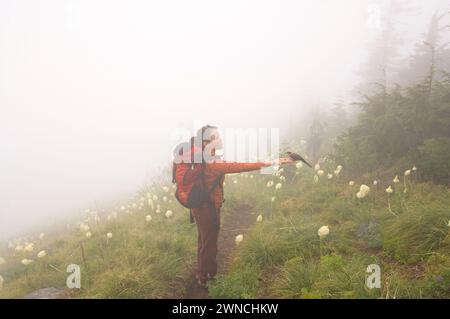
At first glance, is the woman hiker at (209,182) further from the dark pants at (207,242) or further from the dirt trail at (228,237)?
the dirt trail at (228,237)

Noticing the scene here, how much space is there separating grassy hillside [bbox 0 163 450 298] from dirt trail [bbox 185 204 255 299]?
11 centimetres

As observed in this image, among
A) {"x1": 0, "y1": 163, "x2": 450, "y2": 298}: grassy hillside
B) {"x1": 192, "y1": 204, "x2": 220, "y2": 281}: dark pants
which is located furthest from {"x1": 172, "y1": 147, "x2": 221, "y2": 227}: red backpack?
{"x1": 0, "y1": 163, "x2": 450, "y2": 298}: grassy hillside

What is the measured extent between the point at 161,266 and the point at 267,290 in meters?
2.01

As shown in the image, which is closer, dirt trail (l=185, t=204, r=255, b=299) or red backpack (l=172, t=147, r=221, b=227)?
red backpack (l=172, t=147, r=221, b=227)

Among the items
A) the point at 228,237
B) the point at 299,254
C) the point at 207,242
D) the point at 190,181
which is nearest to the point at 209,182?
the point at 190,181

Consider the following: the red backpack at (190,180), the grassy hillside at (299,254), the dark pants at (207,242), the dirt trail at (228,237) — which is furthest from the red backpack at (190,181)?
the dirt trail at (228,237)

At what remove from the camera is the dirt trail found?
6086mm

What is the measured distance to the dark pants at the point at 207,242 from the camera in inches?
Answer: 245

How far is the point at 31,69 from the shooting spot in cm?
9581

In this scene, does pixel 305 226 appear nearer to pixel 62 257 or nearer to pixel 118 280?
pixel 118 280


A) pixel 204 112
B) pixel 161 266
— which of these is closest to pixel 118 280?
pixel 161 266

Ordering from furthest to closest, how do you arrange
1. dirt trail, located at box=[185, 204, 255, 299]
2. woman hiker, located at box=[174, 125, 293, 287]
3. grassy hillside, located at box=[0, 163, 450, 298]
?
dirt trail, located at box=[185, 204, 255, 299] → woman hiker, located at box=[174, 125, 293, 287] → grassy hillside, located at box=[0, 163, 450, 298]

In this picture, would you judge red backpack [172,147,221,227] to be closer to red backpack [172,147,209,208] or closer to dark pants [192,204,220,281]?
red backpack [172,147,209,208]

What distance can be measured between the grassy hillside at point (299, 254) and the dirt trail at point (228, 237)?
115mm
